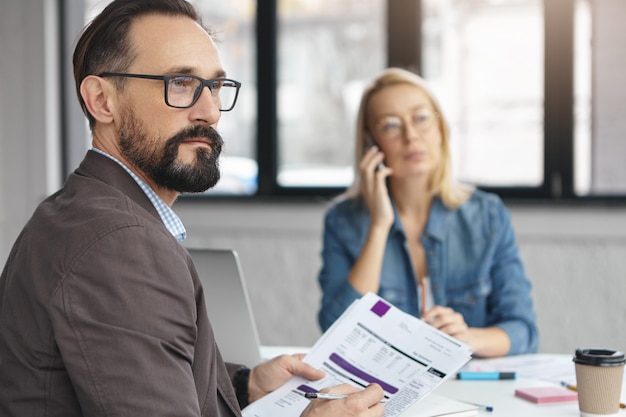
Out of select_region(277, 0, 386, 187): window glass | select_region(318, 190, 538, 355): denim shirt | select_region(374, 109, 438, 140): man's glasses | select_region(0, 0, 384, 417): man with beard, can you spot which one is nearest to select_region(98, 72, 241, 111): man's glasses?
select_region(0, 0, 384, 417): man with beard

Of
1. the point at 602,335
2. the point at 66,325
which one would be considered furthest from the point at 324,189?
the point at 66,325

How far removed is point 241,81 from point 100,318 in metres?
3.24

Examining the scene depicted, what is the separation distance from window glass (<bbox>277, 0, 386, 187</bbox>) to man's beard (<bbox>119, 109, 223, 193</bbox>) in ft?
8.92

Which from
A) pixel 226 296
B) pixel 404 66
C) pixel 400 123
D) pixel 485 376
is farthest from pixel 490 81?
pixel 226 296

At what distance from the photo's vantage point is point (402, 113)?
2.41 meters

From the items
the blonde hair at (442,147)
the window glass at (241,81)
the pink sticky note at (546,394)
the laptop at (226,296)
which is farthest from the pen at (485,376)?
the window glass at (241,81)

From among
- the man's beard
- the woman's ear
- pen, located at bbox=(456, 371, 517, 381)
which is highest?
the woman's ear

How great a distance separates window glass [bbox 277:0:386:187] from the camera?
13.0 ft

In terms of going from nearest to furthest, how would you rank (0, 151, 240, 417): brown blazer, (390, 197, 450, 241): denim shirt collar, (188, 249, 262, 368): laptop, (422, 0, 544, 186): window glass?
(0, 151, 240, 417): brown blazer → (188, 249, 262, 368): laptop → (390, 197, 450, 241): denim shirt collar → (422, 0, 544, 186): window glass

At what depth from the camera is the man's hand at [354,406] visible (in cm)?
122

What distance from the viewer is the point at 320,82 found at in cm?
405

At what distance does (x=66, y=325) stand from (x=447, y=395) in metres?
0.87

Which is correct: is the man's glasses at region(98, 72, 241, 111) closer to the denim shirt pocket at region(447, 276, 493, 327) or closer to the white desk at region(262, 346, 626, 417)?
the white desk at region(262, 346, 626, 417)

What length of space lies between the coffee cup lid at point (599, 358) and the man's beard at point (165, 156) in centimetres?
71
